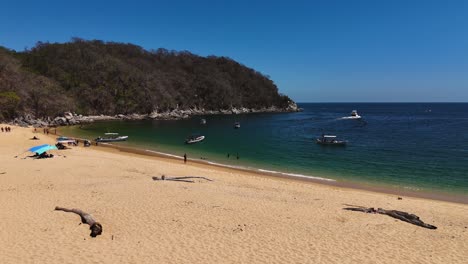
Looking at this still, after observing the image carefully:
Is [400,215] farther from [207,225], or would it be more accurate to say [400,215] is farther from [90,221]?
[90,221]

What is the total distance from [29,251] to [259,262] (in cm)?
847

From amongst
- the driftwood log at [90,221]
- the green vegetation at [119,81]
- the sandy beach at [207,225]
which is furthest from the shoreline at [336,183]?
the green vegetation at [119,81]

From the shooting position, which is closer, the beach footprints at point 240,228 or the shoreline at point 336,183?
the beach footprints at point 240,228

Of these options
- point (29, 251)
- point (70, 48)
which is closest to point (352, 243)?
point (29, 251)

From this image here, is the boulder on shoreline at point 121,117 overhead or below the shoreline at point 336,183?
overhead

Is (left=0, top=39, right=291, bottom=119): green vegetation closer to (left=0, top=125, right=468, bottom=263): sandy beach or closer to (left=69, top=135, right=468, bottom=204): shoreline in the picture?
(left=69, top=135, right=468, bottom=204): shoreline

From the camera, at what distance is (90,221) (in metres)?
14.4

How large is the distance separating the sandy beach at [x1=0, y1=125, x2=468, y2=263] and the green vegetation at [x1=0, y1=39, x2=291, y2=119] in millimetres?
74477

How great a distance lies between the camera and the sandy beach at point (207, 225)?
39.3 ft

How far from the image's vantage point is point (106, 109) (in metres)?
113

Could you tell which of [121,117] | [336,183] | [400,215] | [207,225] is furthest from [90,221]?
[121,117]

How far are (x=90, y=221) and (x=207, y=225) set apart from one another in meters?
5.34

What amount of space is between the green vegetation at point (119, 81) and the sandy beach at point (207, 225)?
74477 millimetres

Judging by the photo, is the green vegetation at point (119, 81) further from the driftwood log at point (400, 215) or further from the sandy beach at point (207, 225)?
the driftwood log at point (400, 215)
